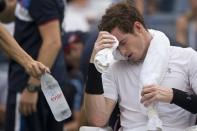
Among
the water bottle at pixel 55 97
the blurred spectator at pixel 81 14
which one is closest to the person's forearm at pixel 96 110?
the water bottle at pixel 55 97

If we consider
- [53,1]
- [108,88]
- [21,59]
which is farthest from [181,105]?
[53,1]

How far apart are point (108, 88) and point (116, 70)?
0.12 meters

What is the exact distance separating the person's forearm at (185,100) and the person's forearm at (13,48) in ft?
3.09

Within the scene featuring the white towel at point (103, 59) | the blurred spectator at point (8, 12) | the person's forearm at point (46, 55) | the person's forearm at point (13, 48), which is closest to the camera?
the white towel at point (103, 59)

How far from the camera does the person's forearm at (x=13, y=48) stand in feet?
15.8

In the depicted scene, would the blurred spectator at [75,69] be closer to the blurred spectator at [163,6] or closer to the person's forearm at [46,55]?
the person's forearm at [46,55]

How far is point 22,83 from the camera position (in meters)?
5.54

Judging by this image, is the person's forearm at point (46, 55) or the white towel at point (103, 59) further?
the person's forearm at point (46, 55)

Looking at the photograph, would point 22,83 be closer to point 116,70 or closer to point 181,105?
point 116,70

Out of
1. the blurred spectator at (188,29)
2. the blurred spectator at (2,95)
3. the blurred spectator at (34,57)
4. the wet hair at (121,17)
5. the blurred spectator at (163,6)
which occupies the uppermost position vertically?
the wet hair at (121,17)

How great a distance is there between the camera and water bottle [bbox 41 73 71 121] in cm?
468

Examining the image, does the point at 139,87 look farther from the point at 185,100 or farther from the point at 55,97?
the point at 55,97

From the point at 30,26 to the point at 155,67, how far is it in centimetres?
128

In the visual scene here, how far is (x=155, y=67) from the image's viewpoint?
14.9ft
